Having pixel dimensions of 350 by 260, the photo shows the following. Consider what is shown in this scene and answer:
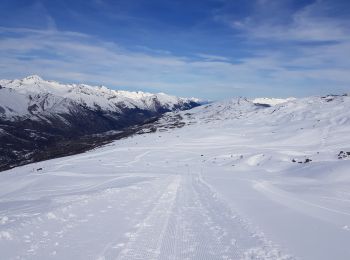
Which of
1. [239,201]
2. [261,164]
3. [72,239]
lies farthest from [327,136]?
[72,239]

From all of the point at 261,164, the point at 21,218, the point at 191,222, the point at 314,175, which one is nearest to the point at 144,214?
the point at 191,222

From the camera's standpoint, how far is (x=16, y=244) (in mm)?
10094

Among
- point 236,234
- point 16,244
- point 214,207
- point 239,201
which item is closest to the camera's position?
point 16,244

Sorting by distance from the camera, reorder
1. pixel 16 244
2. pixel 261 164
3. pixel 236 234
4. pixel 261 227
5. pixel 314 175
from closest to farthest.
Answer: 1. pixel 16 244
2. pixel 236 234
3. pixel 261 227
4. pixel 314 175
5. pixel 261 164

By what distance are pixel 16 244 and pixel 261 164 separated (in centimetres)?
3554

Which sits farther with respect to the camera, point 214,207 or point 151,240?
point 214,207

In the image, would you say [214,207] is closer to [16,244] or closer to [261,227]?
[261,227]

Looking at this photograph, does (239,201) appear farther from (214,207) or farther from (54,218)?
(54,218)

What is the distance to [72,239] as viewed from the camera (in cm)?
1077

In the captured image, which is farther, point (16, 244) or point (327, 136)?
point (327, 136)

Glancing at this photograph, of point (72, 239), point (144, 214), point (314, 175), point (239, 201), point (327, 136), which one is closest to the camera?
point (72, 239)

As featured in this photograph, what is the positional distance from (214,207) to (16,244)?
892 centimetres

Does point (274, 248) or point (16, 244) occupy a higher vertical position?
point (16, 244)

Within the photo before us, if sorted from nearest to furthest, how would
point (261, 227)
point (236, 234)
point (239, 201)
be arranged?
point (236, 234) → point (261, 227) → point (239, 201)
